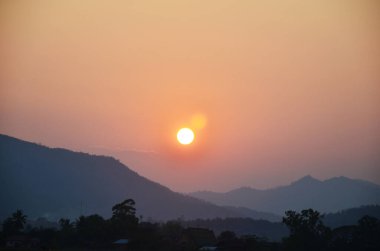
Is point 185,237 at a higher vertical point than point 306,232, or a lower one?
higher

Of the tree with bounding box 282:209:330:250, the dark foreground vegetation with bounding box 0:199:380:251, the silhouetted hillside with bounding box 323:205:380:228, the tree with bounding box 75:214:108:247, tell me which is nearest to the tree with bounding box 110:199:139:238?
the dark foreground vegetation with bounding box 0:199:380:251

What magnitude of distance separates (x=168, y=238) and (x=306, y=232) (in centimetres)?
1371

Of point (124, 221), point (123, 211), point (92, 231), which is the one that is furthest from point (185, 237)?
point (92, 231)

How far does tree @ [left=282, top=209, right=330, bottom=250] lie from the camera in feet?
188

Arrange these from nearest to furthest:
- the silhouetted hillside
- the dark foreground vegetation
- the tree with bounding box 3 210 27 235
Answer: the dark foreground vegetation → the tree with bounding box 3 210 27 235 → the silhouetted hillside

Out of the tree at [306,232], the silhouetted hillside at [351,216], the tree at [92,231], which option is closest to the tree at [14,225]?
the tree at [92,231]

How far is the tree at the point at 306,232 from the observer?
5728cm

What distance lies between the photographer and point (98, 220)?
63.9 m

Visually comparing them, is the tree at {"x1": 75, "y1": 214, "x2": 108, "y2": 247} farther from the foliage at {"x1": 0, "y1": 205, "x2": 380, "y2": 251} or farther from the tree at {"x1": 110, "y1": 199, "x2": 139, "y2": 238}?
the tree at {"x1": 110, "y1": 199, "x2": 139, "y2": 238}

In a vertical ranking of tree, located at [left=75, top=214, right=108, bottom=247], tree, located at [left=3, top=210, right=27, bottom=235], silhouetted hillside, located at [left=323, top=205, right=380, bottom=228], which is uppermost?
silhouetted hillside, located at [left=323, top=205, right=380, bottom=228]

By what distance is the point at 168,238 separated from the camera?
63.8 m

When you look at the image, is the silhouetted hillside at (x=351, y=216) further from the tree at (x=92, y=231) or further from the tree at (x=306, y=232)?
the tree at (x=92, y=231)

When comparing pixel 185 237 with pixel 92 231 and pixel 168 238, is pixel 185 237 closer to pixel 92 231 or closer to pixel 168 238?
pixel 168 238

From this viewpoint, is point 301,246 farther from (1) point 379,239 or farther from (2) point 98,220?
(2) point 98,220
